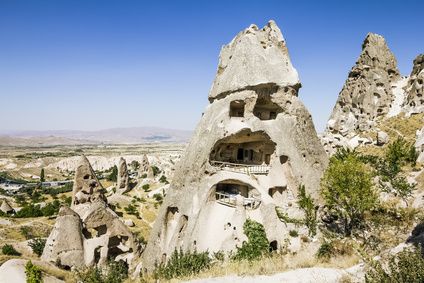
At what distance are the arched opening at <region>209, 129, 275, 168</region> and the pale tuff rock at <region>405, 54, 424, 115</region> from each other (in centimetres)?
3091

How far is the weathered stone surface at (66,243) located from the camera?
2072 centimetres

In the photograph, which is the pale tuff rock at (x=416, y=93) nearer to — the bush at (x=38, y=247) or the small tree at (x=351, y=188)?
the small tree at (x=351, y=188)

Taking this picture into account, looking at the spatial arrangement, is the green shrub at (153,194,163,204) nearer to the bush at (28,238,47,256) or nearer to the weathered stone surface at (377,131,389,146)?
the bush at (28,238,47,256)

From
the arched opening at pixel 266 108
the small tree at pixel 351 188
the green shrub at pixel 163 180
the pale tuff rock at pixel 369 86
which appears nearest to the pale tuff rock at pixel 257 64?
the arched opening at pixel 266 108

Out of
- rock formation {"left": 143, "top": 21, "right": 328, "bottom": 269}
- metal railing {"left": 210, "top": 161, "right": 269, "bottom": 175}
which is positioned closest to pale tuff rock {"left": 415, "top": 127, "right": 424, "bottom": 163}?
rock formation {"left": 143, "top": 21, "right": 328, "bottom": 269}

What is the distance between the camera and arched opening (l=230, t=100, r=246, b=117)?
77.8 ft

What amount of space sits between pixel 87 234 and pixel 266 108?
660 inches

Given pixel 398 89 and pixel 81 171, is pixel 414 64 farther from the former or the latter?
pixel 81 171

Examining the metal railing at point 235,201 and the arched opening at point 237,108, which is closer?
the metal railing at point 235,201

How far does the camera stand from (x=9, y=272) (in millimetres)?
14852

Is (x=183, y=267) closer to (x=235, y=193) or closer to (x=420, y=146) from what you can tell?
(x=235, y=193)

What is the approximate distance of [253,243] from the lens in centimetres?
1803

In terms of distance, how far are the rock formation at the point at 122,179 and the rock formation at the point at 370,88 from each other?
3537cm

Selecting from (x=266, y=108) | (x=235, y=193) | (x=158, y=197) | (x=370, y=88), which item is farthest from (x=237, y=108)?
(x=158, y=197)
